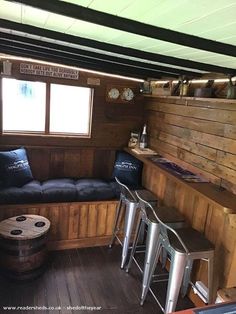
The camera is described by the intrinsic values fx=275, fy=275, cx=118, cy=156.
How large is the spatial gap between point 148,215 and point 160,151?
1051mm

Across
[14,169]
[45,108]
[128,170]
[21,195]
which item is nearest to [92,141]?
[128,170]

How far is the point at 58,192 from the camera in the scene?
296 cm

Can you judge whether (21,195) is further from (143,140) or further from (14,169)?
(143,140)

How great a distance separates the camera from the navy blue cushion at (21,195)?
2.78 meters

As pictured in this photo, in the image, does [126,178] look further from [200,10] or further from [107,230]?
[200,10]

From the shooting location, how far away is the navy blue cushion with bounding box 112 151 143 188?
337cm

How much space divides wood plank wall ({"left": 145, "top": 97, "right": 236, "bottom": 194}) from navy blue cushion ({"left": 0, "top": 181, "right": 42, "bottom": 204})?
1.48 m

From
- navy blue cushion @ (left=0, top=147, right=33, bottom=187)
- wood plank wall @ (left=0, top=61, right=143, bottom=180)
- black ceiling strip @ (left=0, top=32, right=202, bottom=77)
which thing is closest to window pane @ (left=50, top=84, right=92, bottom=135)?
wood plank wall @ (left=0, top=61, right=143, bottom=180)

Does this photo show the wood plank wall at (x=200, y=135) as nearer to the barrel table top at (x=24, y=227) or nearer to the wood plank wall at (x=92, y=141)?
the wood plank wall at (x=92, y=141)

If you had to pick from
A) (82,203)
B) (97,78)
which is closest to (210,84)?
(97,78)

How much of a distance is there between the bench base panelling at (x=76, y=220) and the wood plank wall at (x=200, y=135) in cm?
95

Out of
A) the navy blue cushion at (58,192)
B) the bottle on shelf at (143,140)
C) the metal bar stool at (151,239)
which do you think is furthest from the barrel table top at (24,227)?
the bottle on shelf at (143,140)

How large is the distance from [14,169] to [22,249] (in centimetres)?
89

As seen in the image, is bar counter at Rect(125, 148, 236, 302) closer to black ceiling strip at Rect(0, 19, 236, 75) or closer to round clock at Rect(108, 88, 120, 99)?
black ceiling strip at Rect(0, 19, 236, 75)
